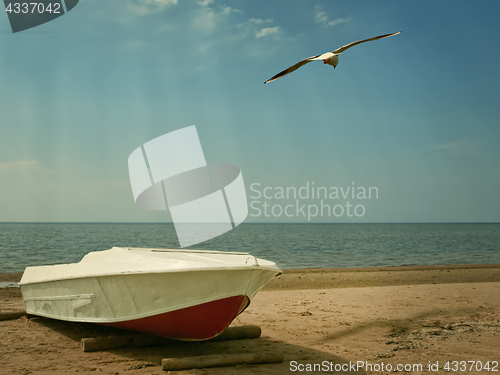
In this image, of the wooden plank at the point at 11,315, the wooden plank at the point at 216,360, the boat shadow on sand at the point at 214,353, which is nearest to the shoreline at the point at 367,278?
the wooden plank at the point at 11,315

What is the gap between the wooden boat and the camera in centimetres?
459

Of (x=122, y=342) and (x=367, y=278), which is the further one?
(x=367, y=278)

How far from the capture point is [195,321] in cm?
479

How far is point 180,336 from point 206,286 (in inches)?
38.8

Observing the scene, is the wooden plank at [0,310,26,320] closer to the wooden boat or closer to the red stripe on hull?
the wooden boat

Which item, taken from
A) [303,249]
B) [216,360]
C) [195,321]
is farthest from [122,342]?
[303,249]

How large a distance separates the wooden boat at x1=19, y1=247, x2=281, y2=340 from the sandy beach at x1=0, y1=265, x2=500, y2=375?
0.48 metres

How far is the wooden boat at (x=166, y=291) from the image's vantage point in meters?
4.59

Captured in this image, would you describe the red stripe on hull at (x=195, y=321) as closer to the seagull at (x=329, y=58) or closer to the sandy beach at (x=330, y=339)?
the sandy beach at (x=330, y=339)

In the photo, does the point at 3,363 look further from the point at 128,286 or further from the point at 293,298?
the point at 293,298

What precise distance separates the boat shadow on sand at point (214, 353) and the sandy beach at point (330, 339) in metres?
0.01

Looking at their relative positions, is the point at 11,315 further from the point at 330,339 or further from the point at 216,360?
the point at 330,339

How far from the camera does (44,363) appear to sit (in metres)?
4.71

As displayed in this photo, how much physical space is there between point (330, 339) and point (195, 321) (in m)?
2.32
